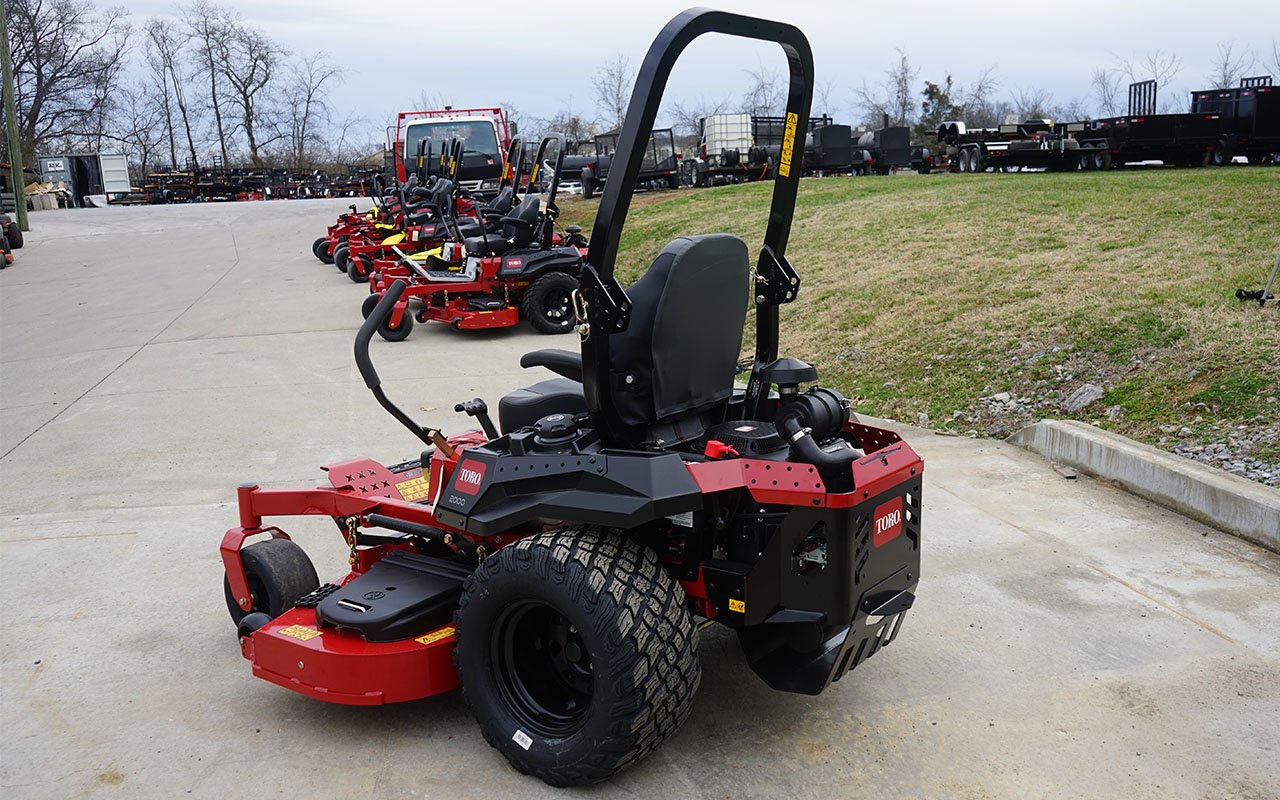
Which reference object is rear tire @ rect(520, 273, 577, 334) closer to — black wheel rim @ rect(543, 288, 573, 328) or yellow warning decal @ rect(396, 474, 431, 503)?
black wheel rim @ rect(543, 288, 573, 328)

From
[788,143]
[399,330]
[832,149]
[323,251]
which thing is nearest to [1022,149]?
[832,149]

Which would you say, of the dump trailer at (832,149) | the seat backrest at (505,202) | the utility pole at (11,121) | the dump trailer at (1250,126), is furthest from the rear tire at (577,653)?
the utility pole at (11,121)

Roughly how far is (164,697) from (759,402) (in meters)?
2.49

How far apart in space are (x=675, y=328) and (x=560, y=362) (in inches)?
21.7

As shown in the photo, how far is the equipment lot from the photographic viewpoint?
11.4ft

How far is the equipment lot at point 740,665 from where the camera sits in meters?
3.48

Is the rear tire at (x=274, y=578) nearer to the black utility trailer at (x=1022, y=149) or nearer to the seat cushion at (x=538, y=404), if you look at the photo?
the seat cushion at (x=538, y=404)

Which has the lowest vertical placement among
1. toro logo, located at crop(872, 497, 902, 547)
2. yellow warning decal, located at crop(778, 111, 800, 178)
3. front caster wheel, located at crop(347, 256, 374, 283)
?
front caster wheel, located at crop(347, 256, 374, 283)

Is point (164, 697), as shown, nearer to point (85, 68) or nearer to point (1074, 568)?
point (1074, 568)

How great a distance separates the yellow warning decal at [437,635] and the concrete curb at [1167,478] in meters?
3.97

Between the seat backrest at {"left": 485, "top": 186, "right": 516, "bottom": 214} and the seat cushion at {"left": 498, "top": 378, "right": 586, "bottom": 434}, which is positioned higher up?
the seat backrest at {"left": 485, "top": 186, "right": 516, "bottom": 214}

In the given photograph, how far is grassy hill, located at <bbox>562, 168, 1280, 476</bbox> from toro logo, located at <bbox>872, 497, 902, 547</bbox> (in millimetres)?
3481

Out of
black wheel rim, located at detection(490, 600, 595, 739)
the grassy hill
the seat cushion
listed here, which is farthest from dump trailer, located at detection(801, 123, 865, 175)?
black wheel rim, located at detection(490, 600, 595, 739)

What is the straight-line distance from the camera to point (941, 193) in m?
17.3
